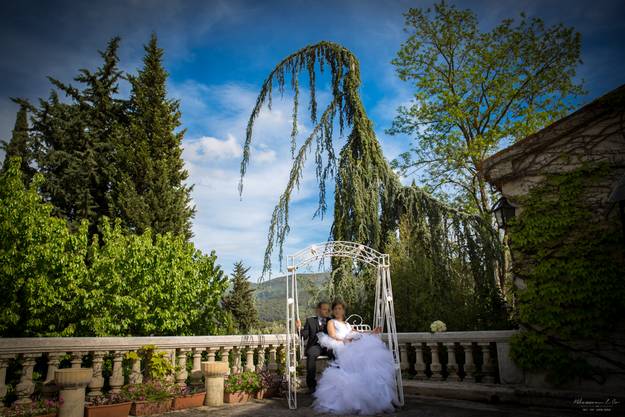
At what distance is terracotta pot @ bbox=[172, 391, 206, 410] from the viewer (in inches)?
210

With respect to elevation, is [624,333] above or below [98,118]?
below

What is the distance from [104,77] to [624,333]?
2531 centimetres

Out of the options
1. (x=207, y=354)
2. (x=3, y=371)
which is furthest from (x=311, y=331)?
(x=3, y=371)

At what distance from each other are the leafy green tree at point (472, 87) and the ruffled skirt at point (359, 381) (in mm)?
11915

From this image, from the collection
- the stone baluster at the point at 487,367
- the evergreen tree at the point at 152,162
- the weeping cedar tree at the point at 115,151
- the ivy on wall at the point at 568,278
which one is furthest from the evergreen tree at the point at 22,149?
the ivy on wall at the point at 568,278

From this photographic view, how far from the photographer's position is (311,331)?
21.2 feet

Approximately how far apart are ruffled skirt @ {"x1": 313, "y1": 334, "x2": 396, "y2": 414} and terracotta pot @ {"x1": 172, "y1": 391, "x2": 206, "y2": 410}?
5.70ft

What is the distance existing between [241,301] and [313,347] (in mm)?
19735

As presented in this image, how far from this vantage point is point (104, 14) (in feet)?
26.1

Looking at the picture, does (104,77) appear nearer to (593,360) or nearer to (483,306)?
(483,306)

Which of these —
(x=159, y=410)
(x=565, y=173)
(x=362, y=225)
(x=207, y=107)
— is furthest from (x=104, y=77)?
(x=565, y=173)

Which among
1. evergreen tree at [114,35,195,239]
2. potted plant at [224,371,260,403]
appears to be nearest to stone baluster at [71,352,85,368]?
potted plant at [224,371,260,403]

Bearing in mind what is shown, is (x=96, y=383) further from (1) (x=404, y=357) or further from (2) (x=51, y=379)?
(1) (x=404, y=357)

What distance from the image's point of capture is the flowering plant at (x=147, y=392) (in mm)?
4965
